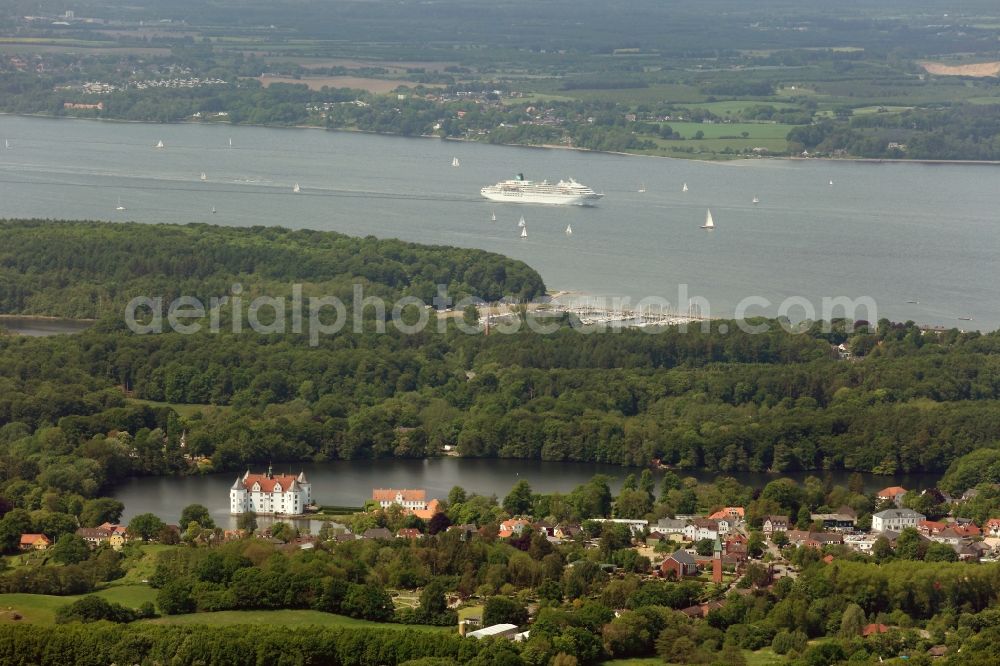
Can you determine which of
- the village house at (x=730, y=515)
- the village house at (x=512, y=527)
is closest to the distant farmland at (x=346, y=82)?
the village house at (x=730, y=515)

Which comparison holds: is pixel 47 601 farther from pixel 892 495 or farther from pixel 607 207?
pixel 607 207

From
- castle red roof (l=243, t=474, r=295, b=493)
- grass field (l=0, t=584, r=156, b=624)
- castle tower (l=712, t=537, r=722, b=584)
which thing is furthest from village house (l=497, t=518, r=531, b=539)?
grass field (l=0, t=584, r=156, b=624)

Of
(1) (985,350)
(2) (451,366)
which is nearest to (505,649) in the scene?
(2) (451,366)

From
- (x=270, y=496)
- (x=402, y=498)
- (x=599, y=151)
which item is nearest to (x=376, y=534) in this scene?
(x=402, y=498)

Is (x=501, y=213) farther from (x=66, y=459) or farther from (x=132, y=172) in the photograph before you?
(x=66, y=459)

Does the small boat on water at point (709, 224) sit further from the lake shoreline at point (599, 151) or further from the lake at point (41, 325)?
the lake at point (41, 325)

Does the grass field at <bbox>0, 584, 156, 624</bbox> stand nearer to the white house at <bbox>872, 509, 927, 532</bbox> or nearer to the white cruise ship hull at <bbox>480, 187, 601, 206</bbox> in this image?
the white house at <bbox>872, 509, 927, 532</bbox>
